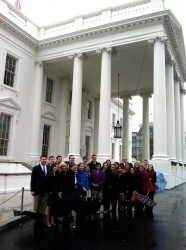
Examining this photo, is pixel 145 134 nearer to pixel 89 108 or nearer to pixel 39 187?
pixel 89 108

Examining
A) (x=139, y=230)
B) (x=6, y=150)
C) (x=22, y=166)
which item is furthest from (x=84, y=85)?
(x=139, y=230)

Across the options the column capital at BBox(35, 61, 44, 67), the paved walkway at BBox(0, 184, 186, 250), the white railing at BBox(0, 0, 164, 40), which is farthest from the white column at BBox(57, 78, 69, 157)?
the paved walkway at BBox(0, 184, 186, 250)

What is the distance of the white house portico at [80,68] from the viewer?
1678 cm

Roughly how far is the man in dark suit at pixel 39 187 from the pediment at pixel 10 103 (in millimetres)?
11619

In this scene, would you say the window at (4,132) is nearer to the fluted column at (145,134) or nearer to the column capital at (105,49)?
the column capital at (105,49)

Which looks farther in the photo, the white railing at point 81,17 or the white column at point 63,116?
the white column at point 63,116

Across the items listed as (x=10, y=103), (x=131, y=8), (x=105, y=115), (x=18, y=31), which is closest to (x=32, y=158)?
(x=10, y=103)

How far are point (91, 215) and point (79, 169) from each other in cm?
153

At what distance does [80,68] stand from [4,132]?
714 centimetres

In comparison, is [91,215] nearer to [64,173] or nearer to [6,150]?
[64,173]

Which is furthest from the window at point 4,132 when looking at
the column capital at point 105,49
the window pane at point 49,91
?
the column capital at point 105,49

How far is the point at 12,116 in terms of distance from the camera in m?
19.0

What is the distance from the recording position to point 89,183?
9211 millimetres

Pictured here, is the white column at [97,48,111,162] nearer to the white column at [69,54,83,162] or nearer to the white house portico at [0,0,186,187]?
the white house portico at [0,0,186,187]
